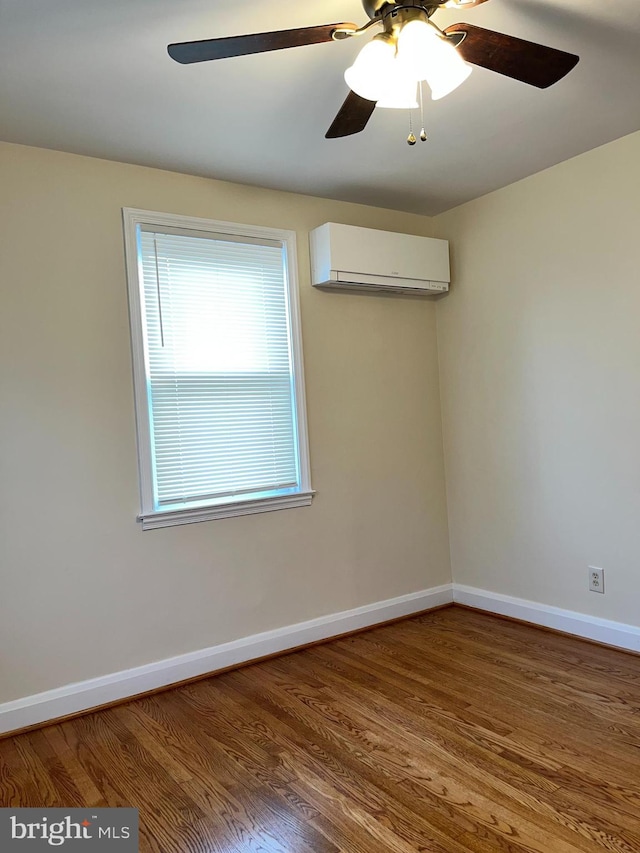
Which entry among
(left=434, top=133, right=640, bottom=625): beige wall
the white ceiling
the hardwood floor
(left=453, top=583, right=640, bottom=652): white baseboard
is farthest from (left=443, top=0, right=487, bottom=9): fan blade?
(left=453, top=583, right=640, bottom=652): white baseboard

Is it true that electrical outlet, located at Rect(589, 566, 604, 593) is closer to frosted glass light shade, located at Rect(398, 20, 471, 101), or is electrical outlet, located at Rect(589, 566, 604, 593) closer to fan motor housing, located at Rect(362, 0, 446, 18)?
frosted glass light shade, located at Rect(398, 20, 471, 101)

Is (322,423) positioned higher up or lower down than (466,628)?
higher up

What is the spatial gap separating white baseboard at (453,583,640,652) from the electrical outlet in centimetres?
15

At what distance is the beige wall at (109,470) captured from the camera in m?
2.58

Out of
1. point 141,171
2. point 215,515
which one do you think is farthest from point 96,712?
point 141,171

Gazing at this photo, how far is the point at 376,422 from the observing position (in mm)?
3666

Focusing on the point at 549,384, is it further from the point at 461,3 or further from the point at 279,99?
the point at 461,3

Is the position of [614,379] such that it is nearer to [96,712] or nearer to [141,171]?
[141,171]

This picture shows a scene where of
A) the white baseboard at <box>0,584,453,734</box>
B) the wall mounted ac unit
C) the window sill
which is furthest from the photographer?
the wall mounted ac unit

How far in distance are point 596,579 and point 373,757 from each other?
159cm

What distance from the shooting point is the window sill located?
2.89 metres

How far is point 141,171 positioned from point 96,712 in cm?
249

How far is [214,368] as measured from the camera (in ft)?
10.1

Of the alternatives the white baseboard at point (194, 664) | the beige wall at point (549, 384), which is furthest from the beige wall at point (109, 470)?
the beige wall at point (549, 384)
